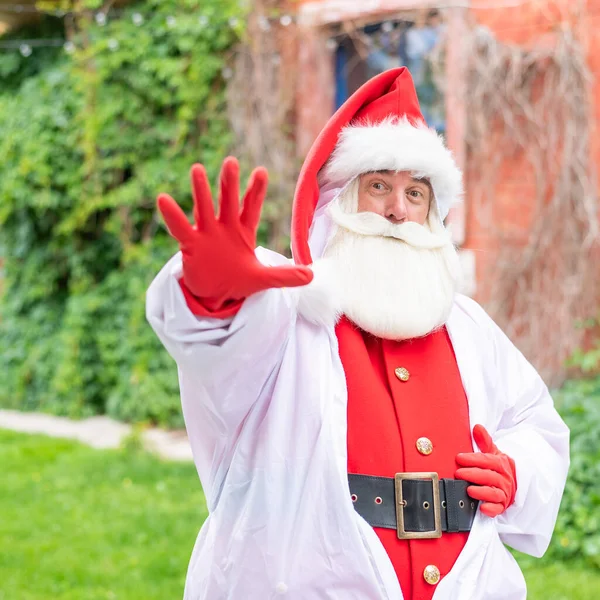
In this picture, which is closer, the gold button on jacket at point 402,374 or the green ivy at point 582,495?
the gold button on jacket at point 402,374

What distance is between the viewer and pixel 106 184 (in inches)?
294

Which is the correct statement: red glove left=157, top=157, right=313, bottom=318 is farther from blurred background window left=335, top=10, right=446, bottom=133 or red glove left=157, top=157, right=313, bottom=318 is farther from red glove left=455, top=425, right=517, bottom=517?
blurred background window left=335, top=10, right=446, bottom=133

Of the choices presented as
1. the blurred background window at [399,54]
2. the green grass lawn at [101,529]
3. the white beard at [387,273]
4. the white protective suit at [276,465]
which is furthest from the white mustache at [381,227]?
the blurred background window at [399,54]

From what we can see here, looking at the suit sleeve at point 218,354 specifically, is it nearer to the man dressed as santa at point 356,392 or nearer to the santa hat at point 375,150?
the man dressed as santa at point 356,392

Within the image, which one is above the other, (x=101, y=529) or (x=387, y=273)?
(x=387, y=273)

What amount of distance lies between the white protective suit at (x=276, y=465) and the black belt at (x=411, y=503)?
0.17 ft

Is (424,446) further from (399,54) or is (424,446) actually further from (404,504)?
(399,54)

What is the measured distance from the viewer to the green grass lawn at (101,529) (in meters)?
3.90

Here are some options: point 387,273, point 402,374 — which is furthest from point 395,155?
point 402,374

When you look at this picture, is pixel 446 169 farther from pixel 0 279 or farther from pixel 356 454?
pixel 0 279

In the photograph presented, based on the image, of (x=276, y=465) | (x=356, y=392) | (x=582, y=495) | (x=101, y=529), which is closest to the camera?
(x=276, y=465)

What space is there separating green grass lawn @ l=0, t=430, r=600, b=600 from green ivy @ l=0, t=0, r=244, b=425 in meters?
1.15

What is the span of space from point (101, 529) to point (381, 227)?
3127mm

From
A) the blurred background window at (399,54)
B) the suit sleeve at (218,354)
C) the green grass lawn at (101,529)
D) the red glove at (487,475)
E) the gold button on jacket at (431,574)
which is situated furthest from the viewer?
the blurred background window at (399,54)
